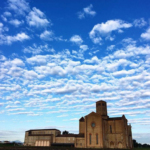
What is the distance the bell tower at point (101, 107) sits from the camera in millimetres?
70981

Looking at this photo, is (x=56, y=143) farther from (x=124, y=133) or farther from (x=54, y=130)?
(x=124, y=133)

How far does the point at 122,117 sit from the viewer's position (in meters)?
63.9

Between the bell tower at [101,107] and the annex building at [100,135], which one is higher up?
the bell tower at [101,107]

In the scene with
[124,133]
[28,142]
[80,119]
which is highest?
[80,119]

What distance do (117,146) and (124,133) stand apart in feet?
17.5

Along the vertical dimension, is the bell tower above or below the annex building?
above

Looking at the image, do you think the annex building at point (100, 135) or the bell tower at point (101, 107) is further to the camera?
the bell tower at point (101, 107)

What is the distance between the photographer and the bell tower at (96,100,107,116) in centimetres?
7098

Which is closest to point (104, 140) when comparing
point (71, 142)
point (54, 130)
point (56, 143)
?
point (71, 142)

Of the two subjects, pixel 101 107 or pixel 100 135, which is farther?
pixel 101 107

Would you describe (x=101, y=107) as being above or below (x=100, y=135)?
above

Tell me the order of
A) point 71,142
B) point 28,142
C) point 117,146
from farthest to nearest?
point 28,142
point 71,142
point 117,146

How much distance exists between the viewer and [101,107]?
71625 millimetres

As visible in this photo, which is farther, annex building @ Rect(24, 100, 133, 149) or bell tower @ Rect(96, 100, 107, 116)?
bell tower @ Rect(96, 100, 107, 116)
